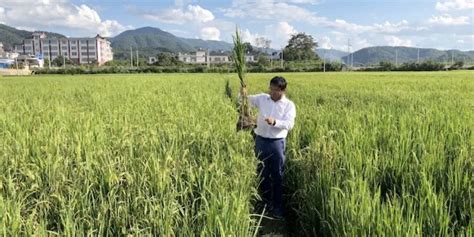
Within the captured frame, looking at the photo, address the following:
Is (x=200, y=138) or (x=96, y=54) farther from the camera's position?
(x=96, y=54)

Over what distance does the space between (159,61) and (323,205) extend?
83614mm

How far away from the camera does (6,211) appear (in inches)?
97.9

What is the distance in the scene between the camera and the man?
4270 millimetres

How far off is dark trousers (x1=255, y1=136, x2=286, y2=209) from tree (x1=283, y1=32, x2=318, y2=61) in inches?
3744

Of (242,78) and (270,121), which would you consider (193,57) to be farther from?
(270,121)

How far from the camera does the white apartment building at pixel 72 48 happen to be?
136750mm

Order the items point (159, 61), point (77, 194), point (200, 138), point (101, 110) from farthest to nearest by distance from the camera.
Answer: point (159, 61) → point (101, 110) → point (200, 138) → point (77, 194)

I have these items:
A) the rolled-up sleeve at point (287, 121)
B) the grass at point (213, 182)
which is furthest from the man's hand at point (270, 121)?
the grass at point (213, 182)

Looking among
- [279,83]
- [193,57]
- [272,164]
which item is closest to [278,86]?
[279,83]

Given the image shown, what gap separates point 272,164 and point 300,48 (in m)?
99.9

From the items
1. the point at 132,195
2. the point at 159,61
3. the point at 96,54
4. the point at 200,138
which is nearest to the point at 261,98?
the point at 200,138

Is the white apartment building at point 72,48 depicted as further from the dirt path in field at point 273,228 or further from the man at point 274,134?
the dirt path in field at point 273,228

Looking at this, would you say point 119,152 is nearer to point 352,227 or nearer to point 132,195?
point 132,195

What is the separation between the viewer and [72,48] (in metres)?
140
